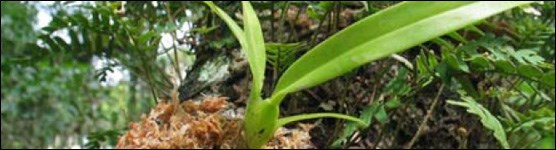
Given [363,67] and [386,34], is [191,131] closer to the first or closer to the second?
[386,34]

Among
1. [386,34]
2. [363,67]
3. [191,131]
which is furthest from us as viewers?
[363,67]

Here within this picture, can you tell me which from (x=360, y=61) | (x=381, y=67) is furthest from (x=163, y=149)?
(x=381, y=67)

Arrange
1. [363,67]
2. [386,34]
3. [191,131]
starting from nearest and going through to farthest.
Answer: [386,34]
[191,131]
[363,67]

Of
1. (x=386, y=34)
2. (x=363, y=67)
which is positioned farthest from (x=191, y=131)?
(x=363, y=67)

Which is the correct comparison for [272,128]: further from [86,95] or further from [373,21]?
[86,95]

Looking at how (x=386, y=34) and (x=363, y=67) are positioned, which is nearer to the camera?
(x=386, y=34)

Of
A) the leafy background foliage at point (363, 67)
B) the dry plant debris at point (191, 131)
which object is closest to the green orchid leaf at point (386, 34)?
the dry plant debris at point (191, 131)

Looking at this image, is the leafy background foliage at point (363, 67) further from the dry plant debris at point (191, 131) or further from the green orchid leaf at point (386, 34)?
the green orchid leaf at point (386, 34)

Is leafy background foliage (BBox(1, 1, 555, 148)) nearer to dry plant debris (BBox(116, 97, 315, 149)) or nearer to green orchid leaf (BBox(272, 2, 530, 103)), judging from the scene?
dry plant debris (BBox(116, 97, 315, 149))

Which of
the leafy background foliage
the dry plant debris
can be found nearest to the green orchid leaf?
the dry plant debris

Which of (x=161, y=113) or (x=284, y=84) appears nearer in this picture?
(x=284, y=84)

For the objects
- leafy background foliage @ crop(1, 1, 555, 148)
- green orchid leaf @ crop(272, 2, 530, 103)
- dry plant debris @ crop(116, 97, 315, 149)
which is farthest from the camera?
leafy background foliage @ crop(1, 1, 555, 148)
